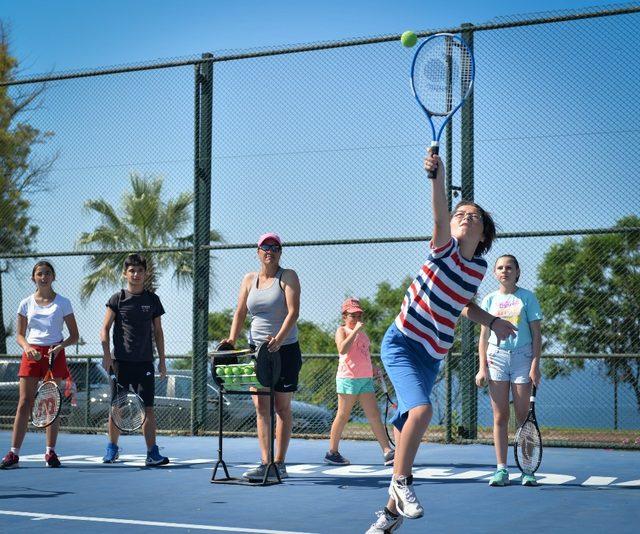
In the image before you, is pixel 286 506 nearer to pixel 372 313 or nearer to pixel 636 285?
pixel 636 285

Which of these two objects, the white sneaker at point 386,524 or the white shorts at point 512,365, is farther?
the white shorts at point 512,365

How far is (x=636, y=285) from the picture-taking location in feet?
38.6

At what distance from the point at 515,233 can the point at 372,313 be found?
6.75m

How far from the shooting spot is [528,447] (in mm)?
7480

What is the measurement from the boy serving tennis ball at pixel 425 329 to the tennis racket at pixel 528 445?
2303 mm

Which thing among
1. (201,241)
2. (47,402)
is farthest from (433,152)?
(201,241)

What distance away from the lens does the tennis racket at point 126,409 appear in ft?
28.6

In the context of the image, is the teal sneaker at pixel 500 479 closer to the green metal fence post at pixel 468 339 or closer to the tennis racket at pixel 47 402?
the green metal fence post at pixel 468 339

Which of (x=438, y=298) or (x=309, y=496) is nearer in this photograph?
(x=438, y=298)

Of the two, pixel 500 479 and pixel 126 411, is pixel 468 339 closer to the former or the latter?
pixel 500 479

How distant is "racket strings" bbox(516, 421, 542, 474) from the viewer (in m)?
7.42

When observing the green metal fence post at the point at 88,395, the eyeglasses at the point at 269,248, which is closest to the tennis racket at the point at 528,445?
the eyeglasses at the point at 269,248

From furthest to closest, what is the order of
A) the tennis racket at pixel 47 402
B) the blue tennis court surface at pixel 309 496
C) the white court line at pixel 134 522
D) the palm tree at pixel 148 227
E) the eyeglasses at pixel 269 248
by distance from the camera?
the palm tree at pixel 148 227 → the tennis racket at pixel 47 402 → the eyeglasses at pixel 269 248 → the blue tennis court surface at pixel 309 496 → the white court line at pixel 134 522

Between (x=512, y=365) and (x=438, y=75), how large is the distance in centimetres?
239
